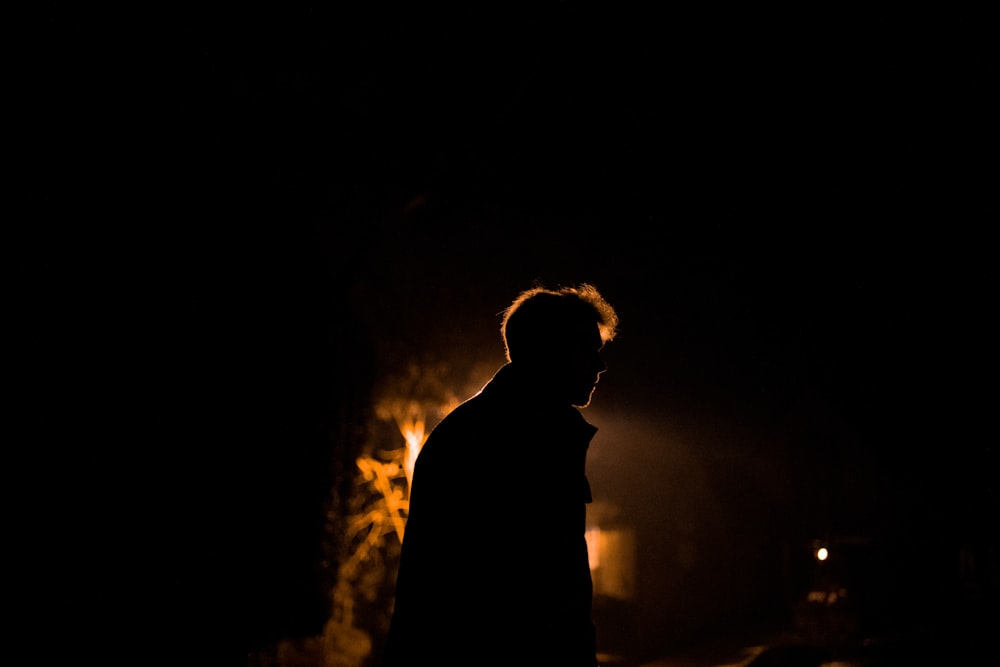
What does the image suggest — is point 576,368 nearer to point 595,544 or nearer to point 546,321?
point 546,321

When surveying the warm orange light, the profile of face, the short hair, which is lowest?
the profile of face

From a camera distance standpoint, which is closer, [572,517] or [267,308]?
[572,517]

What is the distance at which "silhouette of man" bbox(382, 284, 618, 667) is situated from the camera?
95.8 inches

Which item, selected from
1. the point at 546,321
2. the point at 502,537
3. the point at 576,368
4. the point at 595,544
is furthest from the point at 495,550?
the point at 595,544

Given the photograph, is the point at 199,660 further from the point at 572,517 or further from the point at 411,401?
the point at 411,401

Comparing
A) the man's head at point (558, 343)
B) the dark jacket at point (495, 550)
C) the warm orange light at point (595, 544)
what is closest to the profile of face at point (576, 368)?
the man's head at point (558, 343)

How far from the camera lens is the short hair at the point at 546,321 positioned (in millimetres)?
2826

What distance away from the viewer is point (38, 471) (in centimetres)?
430

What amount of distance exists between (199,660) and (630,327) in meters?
12.8

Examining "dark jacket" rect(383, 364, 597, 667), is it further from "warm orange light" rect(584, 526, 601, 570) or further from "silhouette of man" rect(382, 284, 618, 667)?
"warm orange light" rect(584, 526, 601, 570)

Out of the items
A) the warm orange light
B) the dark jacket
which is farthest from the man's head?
the warm orange light

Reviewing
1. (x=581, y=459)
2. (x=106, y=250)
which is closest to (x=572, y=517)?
(x=581, y=459)

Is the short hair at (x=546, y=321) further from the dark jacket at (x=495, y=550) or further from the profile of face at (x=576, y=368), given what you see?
the dark jacket at (x=495, y=550)

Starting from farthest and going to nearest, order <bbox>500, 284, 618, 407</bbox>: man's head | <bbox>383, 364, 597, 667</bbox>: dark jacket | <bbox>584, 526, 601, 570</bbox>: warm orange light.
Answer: <bbox>584, 526, 601, 570</bbox>: warm orange light
<bbox>500, 284, 618, 407</bbox>: man's head
<bbox>383, 364, 597, 667</bbox>: dark jacket
